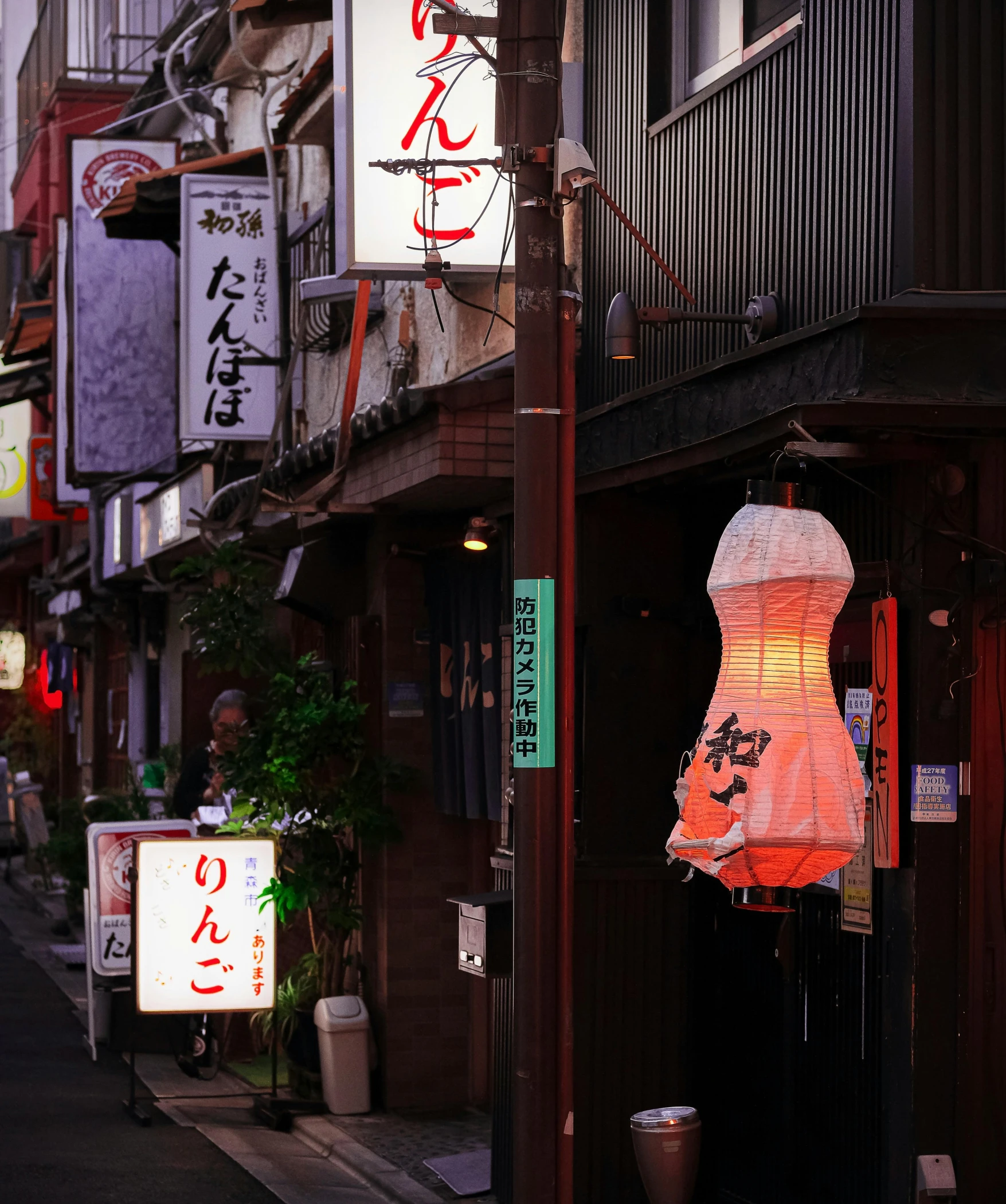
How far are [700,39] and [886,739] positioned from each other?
12.4 feet

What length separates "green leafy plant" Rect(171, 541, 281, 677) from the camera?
12992mm

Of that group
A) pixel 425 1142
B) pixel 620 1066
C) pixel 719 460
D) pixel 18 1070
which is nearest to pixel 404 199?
pixel 719 460

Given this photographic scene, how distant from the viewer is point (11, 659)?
35.4 meters

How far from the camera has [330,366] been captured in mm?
15039

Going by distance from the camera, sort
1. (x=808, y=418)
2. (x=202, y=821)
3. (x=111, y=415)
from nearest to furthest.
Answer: (x=808, y=418) < (x=202, y=821) < (x=111, y=415)

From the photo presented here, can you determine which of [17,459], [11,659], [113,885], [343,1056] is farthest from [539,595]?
[11,659]

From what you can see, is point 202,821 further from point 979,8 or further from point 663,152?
point 979,8

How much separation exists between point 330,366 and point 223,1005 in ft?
18.7

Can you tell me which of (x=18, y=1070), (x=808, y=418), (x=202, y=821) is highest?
(x=808, y=418)

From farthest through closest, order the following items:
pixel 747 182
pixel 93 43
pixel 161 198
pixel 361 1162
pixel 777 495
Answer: pixel 93 43
pixel 161 198
pixel 361 1162
pixel 747 182
pixel 777 495

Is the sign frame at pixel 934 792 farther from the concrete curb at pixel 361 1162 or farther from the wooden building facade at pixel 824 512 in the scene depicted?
the concrete curb at pixel 361 1162

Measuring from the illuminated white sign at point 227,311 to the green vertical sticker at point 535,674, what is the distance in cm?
880

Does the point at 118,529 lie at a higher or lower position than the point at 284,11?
lower

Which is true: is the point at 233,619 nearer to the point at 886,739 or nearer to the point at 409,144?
the point at 409,144
